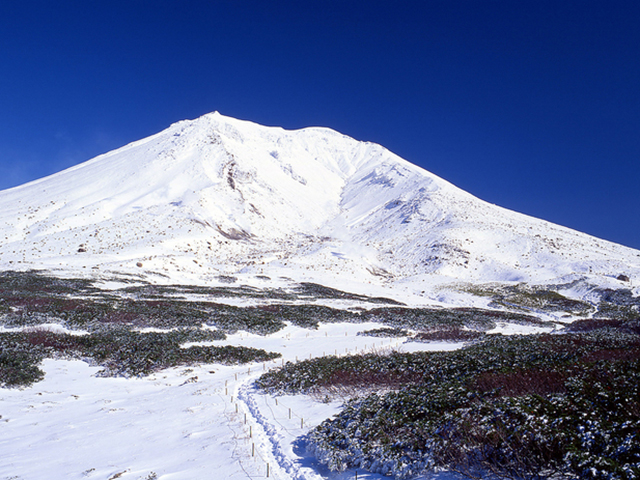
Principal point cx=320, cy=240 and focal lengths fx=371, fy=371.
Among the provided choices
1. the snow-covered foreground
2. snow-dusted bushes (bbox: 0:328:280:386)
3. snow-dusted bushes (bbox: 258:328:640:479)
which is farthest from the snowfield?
snow-dusted bushes (bbox: 258:328:640:479)

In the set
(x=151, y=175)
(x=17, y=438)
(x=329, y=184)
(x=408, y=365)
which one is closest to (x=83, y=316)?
(x=17, y=438)

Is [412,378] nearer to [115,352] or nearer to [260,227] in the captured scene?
[115,352]

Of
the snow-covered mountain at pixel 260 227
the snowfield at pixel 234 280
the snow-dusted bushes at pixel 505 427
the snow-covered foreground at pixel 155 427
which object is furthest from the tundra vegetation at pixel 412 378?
the snow-covered mountain at pixel 260 227

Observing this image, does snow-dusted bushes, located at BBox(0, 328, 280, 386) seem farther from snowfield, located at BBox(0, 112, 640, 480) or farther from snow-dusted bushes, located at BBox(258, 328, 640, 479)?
snow-dusted bushes, located at BBox(258, 328, 640, 479)

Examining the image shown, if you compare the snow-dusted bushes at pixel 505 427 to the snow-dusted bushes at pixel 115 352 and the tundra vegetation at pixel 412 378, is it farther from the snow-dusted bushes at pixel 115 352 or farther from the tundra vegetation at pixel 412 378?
the snow-dusted bushes at pixel 115 352

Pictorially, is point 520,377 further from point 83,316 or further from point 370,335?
point 83,316

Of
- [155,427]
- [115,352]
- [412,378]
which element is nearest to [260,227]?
[115,352]
